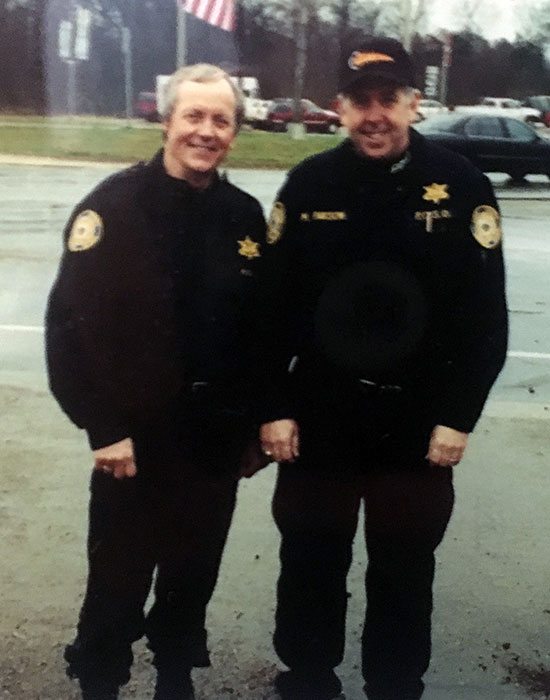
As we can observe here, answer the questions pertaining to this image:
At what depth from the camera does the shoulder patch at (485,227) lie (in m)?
2.53

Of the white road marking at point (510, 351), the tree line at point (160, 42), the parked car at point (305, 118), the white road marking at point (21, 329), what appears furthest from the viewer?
the parked car at point (305, 118)

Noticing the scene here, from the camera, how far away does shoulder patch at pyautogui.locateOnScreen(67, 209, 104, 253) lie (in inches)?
95.0

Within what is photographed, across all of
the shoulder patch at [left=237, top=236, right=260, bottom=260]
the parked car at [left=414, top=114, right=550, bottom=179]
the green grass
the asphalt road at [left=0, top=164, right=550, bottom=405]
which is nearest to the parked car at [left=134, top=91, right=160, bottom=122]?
the green grass

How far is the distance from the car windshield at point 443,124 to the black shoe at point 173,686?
1701 centimetres

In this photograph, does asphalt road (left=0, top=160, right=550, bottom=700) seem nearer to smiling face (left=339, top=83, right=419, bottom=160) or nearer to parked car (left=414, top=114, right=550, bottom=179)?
smiling face (left=339, top=83, right=419, bottom=160)

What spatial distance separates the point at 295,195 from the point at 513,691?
4.91 ft

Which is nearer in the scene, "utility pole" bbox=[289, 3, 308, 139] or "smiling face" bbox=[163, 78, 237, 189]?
"smiling face" bbox=[163, 78, 237, 189]

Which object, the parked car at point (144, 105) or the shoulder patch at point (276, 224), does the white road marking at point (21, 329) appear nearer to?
the shoulder patch at point (276, 224)

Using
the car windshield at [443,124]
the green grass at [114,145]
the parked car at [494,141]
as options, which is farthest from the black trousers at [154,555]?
the green grass at [114,145]

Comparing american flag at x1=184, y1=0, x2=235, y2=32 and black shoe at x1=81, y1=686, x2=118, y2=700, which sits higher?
american flag at x1=184, y1=0, x2=235, y2=32

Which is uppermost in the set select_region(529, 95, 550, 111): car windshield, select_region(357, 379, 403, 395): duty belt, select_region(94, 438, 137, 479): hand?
select_region(357, 379, 403, 395): duty belt

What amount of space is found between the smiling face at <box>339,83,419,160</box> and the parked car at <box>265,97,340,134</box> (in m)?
38.1

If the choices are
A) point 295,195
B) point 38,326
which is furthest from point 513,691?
point 38,326

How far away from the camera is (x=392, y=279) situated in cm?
254
